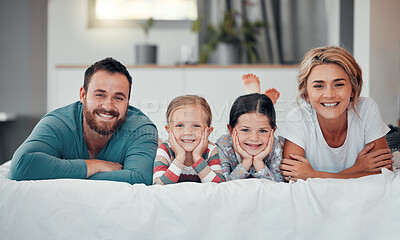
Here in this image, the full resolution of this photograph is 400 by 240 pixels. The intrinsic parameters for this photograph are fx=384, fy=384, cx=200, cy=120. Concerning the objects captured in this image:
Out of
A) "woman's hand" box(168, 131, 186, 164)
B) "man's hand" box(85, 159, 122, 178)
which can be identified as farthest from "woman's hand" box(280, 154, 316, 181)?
"man's hand" box(85, 159, 122, 178)

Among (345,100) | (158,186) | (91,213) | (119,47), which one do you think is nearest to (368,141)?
(345,100)

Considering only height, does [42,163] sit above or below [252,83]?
below

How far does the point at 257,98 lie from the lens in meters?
1.37

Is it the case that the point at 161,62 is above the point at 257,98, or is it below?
above

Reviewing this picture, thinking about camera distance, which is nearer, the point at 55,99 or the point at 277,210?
the point at 277,210

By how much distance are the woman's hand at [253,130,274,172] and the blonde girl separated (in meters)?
0.13

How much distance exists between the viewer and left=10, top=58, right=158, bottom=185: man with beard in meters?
1.28

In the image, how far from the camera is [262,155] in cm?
133

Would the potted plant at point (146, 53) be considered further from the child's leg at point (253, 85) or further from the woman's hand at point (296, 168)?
the woman's hand at point (296, 168)

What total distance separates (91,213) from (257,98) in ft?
2.23

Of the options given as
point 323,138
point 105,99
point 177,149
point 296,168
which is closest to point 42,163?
point 105,99

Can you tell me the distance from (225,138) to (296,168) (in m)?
0.28

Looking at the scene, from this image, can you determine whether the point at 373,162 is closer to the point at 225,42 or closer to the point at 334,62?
the point at 334,62

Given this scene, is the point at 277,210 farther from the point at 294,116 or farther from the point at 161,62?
the point at 161,62
